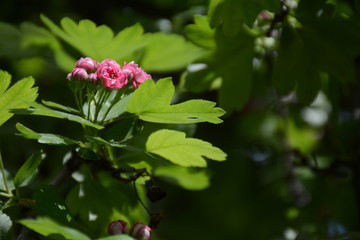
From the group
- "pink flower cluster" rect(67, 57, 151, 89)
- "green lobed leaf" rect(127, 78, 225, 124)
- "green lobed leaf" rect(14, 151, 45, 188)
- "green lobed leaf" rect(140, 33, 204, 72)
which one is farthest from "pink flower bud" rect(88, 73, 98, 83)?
"green lobed leaf" rect(140, 33, 204, 72)

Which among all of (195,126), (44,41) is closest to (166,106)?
(195,126)

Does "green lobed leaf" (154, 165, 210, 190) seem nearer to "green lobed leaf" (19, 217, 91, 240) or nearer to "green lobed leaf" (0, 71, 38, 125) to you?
"green lobed leaf" (0, 71, 38, 125)

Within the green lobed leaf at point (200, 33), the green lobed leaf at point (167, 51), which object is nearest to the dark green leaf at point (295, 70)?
the green lobed leaf at point (200, 33)

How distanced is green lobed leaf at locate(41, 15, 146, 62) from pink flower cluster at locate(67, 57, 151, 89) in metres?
0.33

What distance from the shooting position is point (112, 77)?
129 centimetres

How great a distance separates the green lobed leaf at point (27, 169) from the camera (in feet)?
4.35

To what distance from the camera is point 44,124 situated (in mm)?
2336

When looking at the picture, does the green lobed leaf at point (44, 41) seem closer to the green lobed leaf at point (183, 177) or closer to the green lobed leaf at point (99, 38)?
the green lobed leaf at point (99, 38)

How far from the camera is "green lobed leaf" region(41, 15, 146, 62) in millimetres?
1619

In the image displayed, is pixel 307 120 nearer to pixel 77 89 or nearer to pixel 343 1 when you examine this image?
pixel 343 1

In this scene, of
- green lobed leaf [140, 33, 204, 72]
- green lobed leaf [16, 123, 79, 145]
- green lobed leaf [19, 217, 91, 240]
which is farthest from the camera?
green lobed leaf [140, 33, 204, 72]

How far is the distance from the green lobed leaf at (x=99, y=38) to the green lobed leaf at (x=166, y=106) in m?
0.46

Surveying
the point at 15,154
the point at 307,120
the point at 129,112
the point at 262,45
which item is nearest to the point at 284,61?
the point at 262,45

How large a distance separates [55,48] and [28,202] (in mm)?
716
